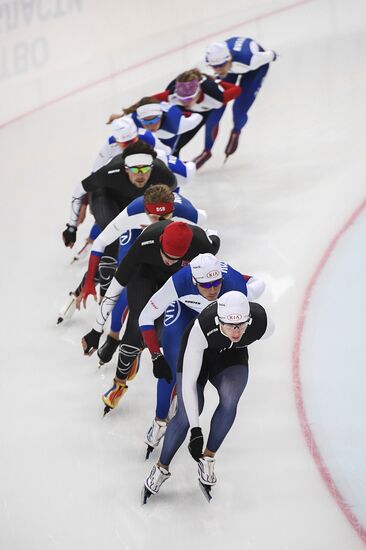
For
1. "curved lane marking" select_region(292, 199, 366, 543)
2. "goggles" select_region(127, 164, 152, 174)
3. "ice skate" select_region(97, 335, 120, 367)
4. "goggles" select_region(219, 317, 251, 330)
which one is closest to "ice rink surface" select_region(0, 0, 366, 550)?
"curved lane marking" select_region(292, 199, 366, 543)

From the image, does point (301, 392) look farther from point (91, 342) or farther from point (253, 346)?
point (91, 342)

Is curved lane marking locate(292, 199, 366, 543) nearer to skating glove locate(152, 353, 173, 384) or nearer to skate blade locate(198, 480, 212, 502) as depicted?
skate blade locate(198, 480, 212, 502)

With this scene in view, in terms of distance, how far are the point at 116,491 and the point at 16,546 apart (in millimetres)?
552

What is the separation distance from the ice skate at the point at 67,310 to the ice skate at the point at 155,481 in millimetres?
1823

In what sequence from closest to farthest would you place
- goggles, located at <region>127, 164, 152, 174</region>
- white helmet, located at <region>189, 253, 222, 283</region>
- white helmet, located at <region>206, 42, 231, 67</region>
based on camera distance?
1. white helmet, located at <region>189, 253, 222, 283</region>
2. goggles, located at <region>127, 164, 152, 174</region>
3. white helmet, located at <region>206, 42, 231, 67</region>

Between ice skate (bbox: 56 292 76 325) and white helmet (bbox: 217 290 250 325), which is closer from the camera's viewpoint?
white helmet (bbox: 217 290 250 325)

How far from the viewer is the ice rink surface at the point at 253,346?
421 centimetres

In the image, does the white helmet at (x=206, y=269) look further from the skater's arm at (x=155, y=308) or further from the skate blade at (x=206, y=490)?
the skate blade at (x=206, y=490)

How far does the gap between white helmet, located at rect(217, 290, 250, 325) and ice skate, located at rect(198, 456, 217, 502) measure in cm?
68

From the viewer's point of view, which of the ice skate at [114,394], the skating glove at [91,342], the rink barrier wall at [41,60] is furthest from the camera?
the rink barrier wall at [41,60]

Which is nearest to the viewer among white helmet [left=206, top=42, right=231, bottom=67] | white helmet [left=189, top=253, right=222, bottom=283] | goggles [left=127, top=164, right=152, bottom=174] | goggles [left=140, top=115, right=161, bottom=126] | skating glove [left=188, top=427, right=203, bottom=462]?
skating glove [left=188, top=427, right=203, bottom=462]

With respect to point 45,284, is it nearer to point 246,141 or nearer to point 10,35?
point 246,141

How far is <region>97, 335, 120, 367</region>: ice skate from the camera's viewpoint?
5246mm

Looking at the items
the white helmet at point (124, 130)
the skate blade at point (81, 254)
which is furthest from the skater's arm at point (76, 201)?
the skate blade at point (81, 254)
